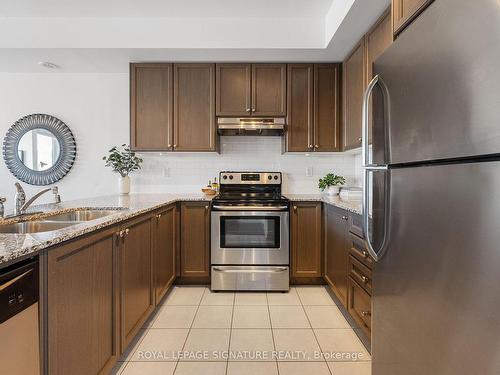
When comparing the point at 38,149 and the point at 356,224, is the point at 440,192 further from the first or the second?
the point at 38,149

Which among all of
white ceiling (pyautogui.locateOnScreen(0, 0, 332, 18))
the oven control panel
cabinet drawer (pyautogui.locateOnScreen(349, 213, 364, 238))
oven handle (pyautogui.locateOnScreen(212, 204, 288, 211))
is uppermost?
white ceiling (pyautogui.locateOnScreen(0, 0, 332, 18))

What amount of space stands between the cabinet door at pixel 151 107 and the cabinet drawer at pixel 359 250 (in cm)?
204

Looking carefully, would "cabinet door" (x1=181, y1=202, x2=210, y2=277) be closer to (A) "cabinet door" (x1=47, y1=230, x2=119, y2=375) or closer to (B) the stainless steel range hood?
(B) the stainless steel range hood

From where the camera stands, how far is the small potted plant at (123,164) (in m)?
3.24

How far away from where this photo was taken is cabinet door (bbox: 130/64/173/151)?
308 cm

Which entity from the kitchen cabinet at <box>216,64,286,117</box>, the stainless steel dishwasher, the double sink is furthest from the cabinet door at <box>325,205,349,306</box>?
the stainless steel dishwasher

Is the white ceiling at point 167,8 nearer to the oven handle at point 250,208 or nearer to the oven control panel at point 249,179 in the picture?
the oven control panel at point 249,179

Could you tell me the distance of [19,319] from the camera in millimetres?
863

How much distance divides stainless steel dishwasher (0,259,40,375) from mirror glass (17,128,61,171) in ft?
9.91

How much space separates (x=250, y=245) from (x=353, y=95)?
1.71 metres

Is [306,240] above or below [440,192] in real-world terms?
below

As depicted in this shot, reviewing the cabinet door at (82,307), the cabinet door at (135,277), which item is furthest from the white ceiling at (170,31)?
the cabinet door at (82,307)

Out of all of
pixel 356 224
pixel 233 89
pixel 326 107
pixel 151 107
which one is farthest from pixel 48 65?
pixel 356 224

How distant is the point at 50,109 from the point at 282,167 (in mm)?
2792
